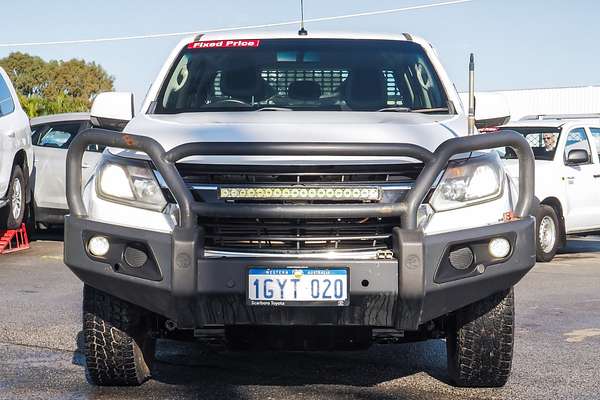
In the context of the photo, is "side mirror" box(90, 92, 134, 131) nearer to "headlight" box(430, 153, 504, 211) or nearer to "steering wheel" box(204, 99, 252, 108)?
"steering wheel" box(204, 99, 252, 108)

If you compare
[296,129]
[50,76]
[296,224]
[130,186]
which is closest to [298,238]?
[296,224]

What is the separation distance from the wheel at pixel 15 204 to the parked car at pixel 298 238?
6.32 metres

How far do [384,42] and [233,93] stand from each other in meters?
1.03

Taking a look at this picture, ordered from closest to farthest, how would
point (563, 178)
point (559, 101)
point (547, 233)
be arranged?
point (547, 233) → point (563, 178) → point (559, 101)

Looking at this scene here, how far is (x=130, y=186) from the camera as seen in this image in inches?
182

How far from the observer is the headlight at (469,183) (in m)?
4.56

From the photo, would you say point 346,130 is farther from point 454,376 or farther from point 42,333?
point 42,333

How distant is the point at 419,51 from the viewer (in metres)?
6.42

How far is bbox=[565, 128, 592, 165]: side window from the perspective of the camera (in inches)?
501

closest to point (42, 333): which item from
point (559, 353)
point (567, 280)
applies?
point (559, 353)

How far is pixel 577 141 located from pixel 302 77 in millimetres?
7598

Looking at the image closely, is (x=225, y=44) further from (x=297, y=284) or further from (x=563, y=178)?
(x=563, y=178)

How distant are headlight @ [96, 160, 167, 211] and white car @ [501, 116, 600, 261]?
7.83m

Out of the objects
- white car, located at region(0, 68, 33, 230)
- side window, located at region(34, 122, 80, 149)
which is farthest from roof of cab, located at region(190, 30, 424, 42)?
side window, located at region(34, 122, 80, 149)
